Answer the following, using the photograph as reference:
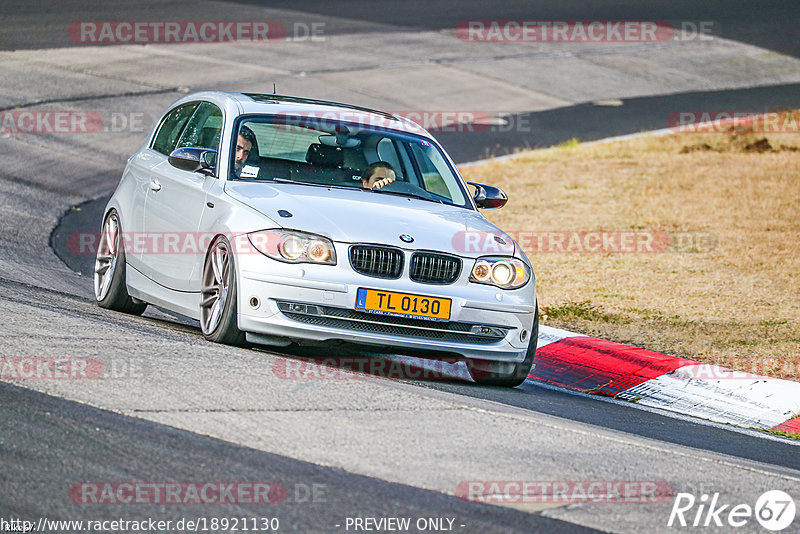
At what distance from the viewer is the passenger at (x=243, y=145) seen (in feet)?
28.7

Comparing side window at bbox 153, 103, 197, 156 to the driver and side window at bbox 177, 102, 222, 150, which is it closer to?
side window at bbox 177, 102, 222, 150

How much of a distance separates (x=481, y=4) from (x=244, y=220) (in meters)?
31.2

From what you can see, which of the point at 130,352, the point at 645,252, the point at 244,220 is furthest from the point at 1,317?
the point at 645,252

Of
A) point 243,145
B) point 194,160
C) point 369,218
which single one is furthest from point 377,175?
point 194,160

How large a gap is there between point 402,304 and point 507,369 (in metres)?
1.15

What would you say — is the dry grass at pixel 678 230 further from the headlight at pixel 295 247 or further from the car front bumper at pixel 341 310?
the headlight at pixel 295 247

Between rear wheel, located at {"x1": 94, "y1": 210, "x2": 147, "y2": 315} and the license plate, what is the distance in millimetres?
2677

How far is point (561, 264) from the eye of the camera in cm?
1408

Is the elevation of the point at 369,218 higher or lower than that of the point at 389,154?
lower

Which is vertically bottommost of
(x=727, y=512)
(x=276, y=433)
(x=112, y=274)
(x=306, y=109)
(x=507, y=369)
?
(x=507, y=369)

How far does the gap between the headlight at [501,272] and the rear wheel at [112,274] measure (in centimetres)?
300

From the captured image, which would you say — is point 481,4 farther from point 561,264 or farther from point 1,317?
point 1,317

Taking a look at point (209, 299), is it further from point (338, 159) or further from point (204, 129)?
point (204, 129)

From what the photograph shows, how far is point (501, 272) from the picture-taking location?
8.18 metres
